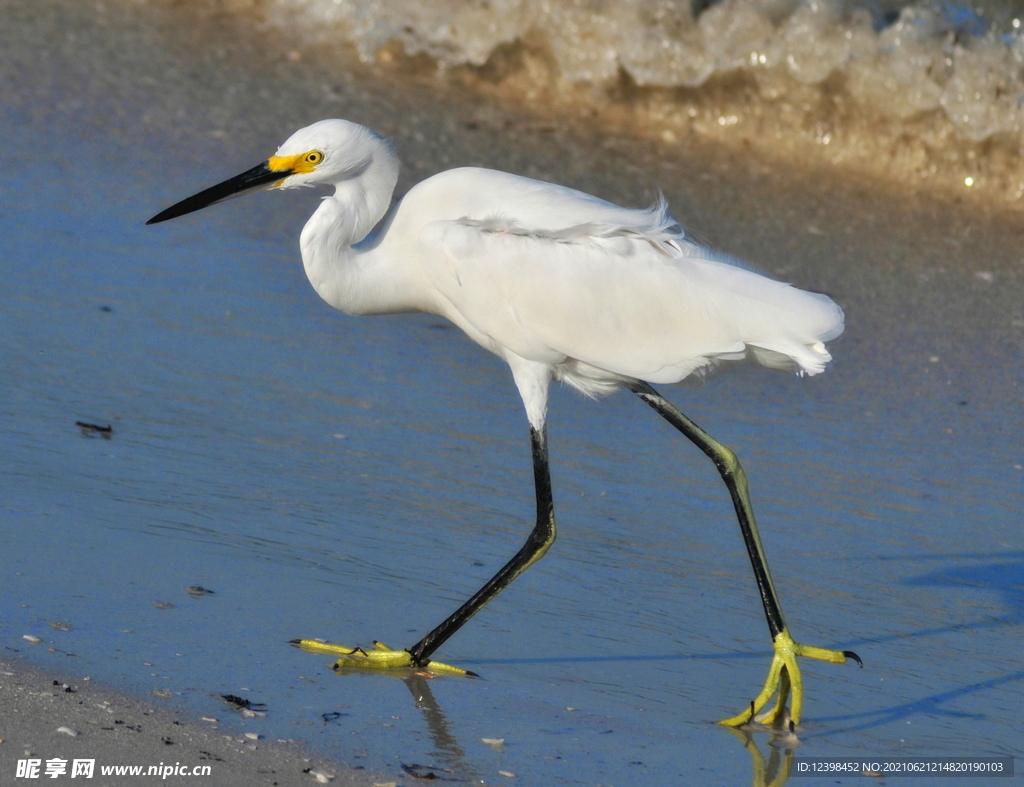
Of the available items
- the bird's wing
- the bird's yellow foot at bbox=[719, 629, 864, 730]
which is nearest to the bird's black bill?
the bird's wing

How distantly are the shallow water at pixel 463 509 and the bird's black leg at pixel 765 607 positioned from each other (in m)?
0.08

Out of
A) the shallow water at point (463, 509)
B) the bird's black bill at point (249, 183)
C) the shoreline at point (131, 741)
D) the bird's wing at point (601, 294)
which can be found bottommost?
the shallow water at point (463, 509)

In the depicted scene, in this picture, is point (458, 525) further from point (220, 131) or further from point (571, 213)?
point (220, 131)

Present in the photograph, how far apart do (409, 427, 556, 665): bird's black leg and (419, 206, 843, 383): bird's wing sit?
31 centimetres

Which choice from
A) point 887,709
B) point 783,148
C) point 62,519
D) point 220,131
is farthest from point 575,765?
point 783,148

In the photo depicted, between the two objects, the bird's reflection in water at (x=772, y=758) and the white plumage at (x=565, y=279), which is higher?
the white plumage at (x=565, y=279)

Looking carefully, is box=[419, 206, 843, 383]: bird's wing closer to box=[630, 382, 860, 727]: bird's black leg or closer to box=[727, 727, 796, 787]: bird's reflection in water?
box=[630, 382, 860, 727]: bird's black leg

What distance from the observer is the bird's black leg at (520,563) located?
11.3ft

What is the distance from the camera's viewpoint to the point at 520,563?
3.69m

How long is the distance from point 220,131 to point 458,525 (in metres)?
4.23

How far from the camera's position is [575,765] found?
294 centimetres

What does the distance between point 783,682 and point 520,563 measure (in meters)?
0.75

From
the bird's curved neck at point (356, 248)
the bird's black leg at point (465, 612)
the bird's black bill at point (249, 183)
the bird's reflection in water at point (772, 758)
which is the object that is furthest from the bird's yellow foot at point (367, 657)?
the bird's black bill at point (249, 183)

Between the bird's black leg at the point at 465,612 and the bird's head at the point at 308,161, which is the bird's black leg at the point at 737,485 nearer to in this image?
the bird's black leg at the point at 465,612
